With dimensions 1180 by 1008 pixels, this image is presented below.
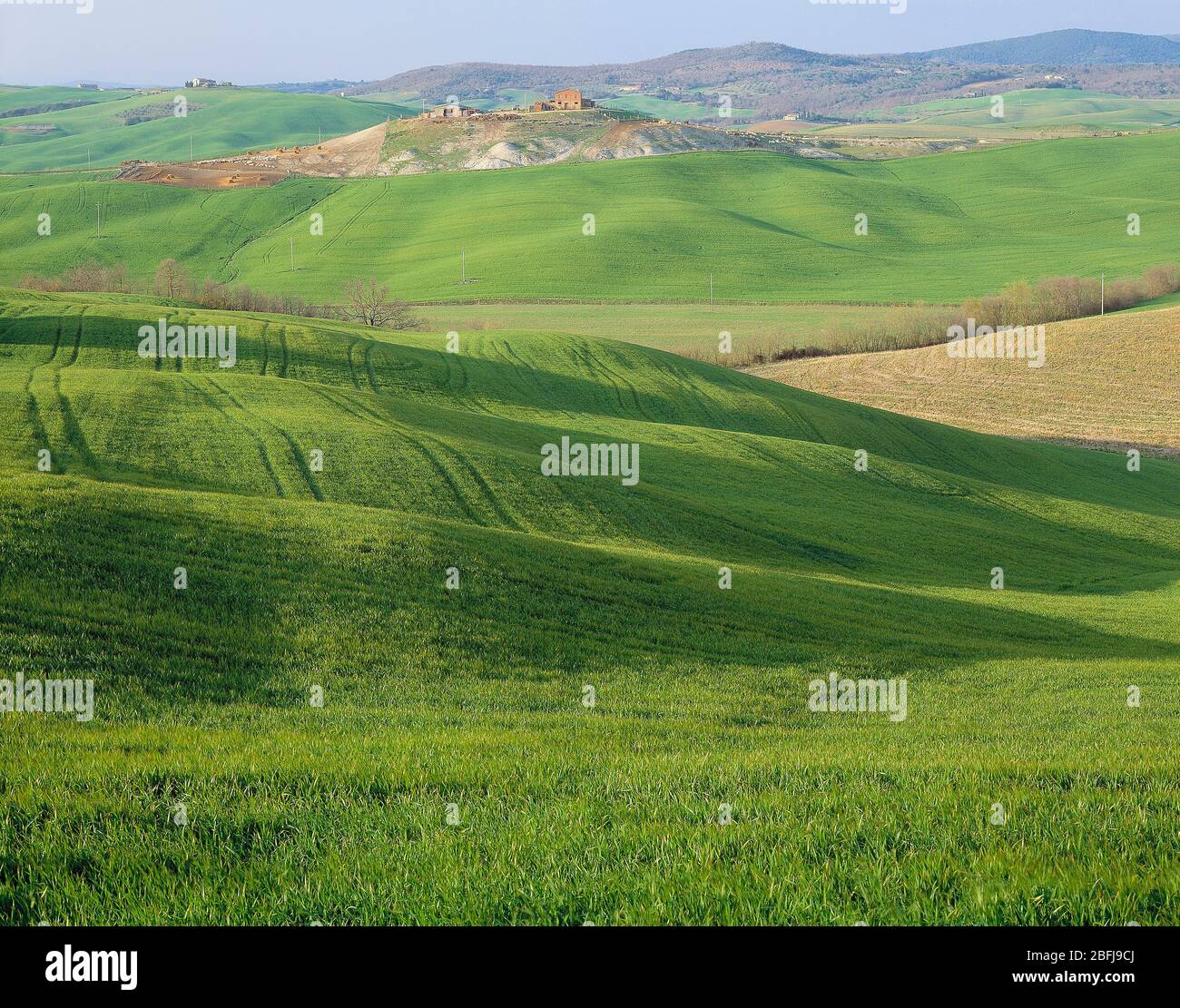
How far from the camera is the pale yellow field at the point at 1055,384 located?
3349 inches

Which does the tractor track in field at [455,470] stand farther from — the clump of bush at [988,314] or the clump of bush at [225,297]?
the clump of bush at [988,314]

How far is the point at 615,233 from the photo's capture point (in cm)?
15838

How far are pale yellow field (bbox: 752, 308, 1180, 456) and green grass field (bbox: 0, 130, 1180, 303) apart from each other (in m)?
31.8

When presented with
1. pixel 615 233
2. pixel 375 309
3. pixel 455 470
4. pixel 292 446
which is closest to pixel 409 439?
pixel 455 470

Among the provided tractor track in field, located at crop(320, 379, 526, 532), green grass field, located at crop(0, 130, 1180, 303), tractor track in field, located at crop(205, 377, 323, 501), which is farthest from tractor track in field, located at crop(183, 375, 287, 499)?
green grass field, located at crop(0, 130, 1180, 303)

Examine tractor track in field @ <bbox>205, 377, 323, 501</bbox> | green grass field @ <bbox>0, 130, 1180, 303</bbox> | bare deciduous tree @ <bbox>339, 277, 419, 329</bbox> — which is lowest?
tractor track in field @ <bbox>205, 377, 323, 501</bbox>

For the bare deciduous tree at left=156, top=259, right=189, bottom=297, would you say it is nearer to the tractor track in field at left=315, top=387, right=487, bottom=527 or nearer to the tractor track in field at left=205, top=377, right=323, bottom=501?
the tractor track in field at left=315, top=387, right=487, bottom=527

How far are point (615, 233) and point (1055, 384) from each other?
263 feet

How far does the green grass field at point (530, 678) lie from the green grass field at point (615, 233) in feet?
294

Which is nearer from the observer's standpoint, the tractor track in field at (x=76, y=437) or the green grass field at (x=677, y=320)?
the tractor track in field at (x=76, y=437)

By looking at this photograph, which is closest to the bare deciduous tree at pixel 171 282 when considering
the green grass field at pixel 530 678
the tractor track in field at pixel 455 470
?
the green grass field at pixel 530 678

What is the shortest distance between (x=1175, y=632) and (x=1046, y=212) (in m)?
169

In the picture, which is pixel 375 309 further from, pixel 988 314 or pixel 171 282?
pixel 988 314

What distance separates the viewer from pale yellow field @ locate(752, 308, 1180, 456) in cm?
8506
